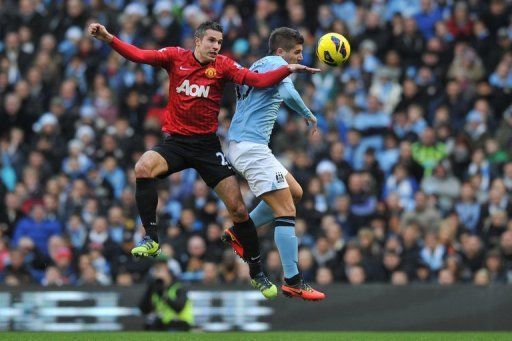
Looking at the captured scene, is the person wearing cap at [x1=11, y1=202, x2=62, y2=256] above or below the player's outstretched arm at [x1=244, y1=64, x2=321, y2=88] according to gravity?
below

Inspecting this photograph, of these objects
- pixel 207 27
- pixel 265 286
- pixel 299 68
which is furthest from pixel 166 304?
pixel 299 68

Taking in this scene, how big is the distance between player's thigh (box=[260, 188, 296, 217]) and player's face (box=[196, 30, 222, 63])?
4.70 feet

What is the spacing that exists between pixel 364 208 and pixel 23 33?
694 cm

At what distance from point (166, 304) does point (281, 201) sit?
13.9ft

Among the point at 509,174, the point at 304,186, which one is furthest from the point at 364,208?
the point at 509,174

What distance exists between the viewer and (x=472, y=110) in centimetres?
1981

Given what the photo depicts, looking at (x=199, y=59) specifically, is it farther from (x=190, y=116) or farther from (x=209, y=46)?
(x=190, y=116)

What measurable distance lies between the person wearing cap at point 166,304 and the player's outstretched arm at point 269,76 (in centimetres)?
497

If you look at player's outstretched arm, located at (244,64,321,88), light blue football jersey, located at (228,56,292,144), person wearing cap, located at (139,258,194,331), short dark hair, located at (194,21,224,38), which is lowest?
person wearing cap, located at (139,258,194,331)

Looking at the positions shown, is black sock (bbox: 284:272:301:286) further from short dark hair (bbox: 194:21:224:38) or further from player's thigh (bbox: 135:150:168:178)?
short dark hair (bbox: 194:21:224:38)

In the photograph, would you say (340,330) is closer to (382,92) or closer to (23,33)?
(382,92)

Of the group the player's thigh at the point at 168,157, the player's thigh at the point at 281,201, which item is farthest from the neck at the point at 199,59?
the player's thigh at the point at 281,201

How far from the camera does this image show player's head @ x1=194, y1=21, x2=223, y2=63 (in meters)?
12.1

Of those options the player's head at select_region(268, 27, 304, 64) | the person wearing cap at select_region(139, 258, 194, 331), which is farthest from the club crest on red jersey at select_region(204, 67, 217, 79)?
the person wearing cap at select_region(139, 258, 194, 331)
